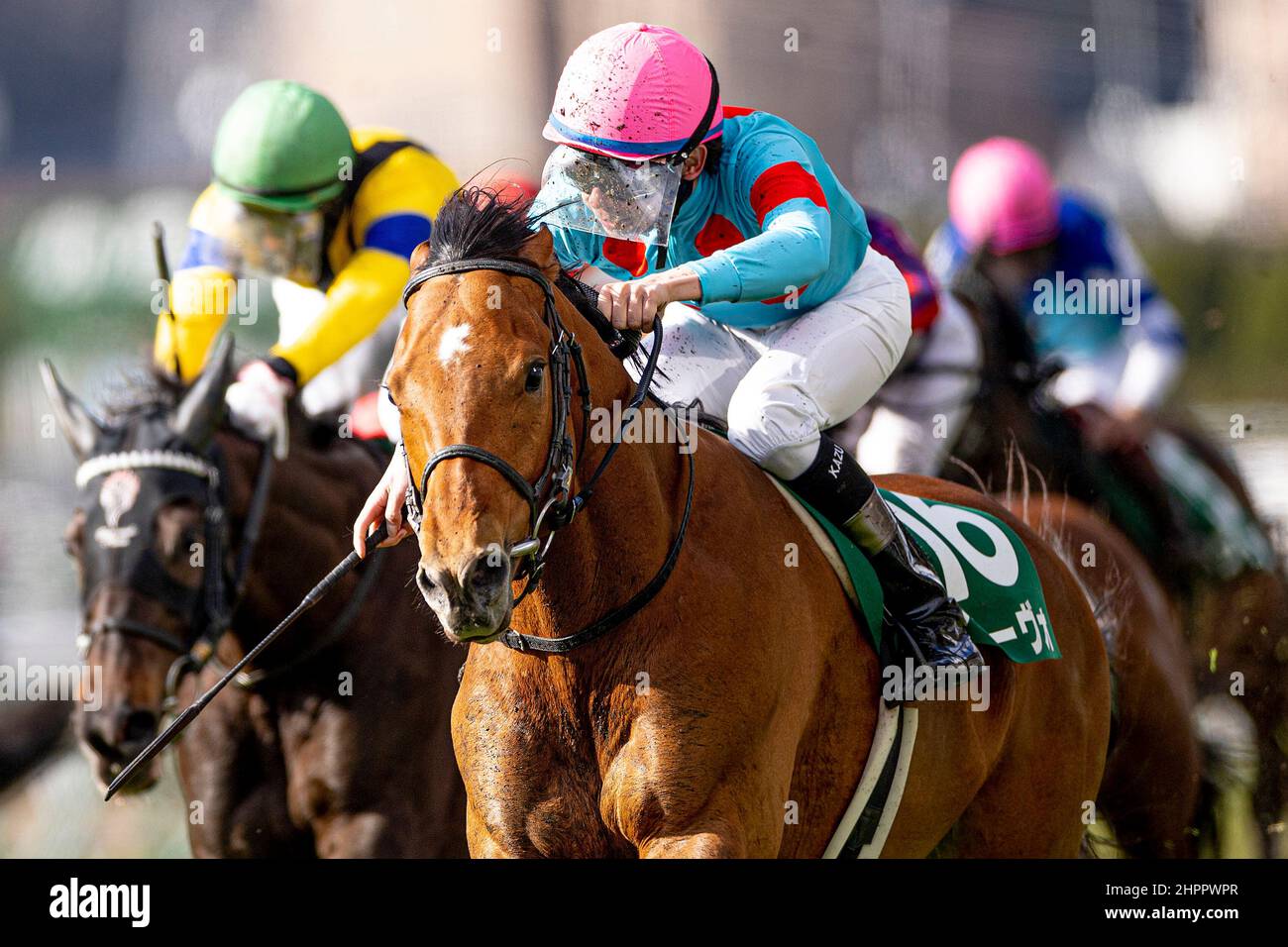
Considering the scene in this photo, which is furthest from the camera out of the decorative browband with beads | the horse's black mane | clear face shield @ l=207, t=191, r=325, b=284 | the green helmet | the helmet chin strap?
clear face shield @ l=207, t=191, r=325, b=284

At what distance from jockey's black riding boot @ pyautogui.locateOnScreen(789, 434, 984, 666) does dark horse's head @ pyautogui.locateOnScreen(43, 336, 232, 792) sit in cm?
172

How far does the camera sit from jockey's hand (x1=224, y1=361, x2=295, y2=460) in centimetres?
454

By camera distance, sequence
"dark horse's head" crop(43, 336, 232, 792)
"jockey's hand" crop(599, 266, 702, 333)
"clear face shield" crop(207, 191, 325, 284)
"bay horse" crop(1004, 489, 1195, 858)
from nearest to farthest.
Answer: "jockey's hand" crop(599, 266, 702, 333) → "dark horse's head" crop(43, 336, 232, 792) → "bay horse" crop(1004, 489, 1195, 858) → "clear face shield" crop(207, 191, 325, 284)

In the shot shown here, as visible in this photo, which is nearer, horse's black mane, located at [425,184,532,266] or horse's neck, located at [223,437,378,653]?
horse's black mane, located at [425,184,532,266]

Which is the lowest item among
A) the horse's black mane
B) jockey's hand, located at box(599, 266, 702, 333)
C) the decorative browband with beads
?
the decorative browband with beads

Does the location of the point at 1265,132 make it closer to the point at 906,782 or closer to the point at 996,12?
the point at 996,12

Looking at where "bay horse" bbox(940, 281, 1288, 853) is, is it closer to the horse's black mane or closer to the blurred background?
the blurred background

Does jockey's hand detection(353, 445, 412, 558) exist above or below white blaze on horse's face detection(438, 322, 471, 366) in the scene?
below

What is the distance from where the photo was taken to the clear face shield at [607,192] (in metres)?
3.23

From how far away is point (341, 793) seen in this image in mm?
4270

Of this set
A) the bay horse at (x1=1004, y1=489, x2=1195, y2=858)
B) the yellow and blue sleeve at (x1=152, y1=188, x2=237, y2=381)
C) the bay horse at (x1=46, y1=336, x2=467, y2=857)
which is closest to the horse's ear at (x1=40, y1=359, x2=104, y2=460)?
the bay horse at (x1=46, y1=336, x2=467, y2=857)
